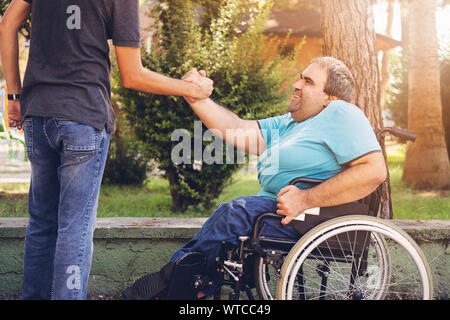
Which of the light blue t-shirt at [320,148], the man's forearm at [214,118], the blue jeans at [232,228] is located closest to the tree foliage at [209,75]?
the man's forearm at [214,118]

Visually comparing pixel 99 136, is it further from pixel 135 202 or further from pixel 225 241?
pixel 135 202

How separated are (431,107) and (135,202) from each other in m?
4.86

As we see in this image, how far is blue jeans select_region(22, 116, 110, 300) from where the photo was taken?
2238 mm

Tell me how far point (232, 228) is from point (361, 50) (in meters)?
2.33

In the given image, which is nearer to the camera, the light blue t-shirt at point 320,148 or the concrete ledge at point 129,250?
the light blue t-shirt at point 320,148

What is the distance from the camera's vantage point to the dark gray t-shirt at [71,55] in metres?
2.22

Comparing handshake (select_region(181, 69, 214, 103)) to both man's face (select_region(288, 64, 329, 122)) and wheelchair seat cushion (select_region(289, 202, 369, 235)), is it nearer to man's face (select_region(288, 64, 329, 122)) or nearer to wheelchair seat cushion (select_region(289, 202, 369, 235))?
man's face (select_region(288, 64, 329, 122))

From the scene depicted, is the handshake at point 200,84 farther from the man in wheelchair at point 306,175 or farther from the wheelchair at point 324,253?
the wheelchair at point 324,253

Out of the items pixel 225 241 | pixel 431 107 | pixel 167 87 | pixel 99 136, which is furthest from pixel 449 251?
pixel 431 107

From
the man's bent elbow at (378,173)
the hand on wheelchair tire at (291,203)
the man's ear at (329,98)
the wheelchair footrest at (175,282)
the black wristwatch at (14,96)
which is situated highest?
the man's ear at (329,98)

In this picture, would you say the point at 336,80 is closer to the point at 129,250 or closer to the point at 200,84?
the point at 200,84

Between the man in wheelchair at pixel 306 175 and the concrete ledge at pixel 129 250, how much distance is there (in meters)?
0.88

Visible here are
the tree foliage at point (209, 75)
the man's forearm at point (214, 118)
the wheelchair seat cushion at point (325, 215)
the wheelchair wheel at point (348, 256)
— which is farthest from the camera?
the tree foliage at point (209, 75)

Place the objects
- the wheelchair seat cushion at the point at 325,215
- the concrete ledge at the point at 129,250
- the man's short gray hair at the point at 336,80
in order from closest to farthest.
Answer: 1. the wheelchair seat cushion at the point at 325,215
2. the man's short gray hair at the point at 336,80
3. the concrete ledge at the point at 129,250
